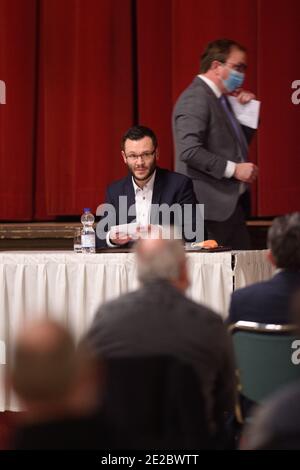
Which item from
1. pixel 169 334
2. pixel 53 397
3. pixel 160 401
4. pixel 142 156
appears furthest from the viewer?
pixel 142 156

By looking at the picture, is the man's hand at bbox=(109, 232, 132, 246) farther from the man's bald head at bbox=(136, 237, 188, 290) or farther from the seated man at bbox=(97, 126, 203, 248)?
the man's bald head at bbox=(136, 237, 188, 290)

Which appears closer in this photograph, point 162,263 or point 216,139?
point 162,263

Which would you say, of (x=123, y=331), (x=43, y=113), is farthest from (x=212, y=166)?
(x=123, y=331)

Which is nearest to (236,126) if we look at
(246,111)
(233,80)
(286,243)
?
(246,111)

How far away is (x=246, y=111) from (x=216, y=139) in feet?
0.99

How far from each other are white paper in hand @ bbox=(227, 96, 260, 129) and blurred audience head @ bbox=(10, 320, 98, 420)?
3.38 meters

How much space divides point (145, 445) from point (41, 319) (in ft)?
1.02

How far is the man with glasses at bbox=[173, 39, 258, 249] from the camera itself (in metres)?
4.29

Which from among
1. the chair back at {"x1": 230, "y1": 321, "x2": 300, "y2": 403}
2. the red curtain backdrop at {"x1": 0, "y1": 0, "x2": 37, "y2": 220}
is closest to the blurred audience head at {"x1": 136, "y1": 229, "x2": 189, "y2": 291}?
the chair back at {"x1": 230, "y1": 321, "x2": 300, "y2": 403}

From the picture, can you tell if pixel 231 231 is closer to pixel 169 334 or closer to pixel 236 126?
Answer: pixel 236 126

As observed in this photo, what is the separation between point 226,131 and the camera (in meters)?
4.37

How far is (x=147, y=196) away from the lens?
13.1ft

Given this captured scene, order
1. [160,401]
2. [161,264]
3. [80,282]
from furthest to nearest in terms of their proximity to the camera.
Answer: [80,282] < [161,264] < [160,401]
